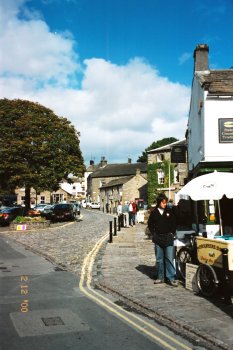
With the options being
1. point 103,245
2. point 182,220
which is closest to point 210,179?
point 182,220

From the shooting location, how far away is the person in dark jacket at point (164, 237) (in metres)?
9.30

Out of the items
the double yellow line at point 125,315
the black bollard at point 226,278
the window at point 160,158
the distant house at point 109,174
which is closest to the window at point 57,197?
the distant house at point 109,174

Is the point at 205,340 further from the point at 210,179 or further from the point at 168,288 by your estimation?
the point at 210,179

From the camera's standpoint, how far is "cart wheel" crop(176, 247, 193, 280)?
955 cm

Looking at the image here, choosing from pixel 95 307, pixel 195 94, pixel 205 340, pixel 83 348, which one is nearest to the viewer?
pixel 83 348

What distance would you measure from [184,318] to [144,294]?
187cm

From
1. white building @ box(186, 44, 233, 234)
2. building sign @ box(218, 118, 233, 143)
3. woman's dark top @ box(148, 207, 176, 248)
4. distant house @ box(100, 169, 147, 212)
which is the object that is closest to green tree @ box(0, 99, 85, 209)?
white building @ box(186, 44, 233, 234)

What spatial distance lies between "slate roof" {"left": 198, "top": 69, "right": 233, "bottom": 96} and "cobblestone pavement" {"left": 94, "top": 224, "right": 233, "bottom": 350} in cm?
848

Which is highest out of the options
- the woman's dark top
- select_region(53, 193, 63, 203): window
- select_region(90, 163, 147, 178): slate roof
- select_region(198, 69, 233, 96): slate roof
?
select_region(90, 163, 147, 178): slate roof

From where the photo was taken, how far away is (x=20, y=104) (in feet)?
119

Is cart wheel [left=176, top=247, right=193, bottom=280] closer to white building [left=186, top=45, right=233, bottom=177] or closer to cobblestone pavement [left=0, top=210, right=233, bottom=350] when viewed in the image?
cobblestone pavement [left=0, top=210, right=233, bottom=350]

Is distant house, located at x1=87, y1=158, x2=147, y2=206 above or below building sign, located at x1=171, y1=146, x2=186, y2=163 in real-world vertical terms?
above

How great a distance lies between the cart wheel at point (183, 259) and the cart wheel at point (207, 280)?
3.55 ft

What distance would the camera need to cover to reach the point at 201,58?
21484 mm
